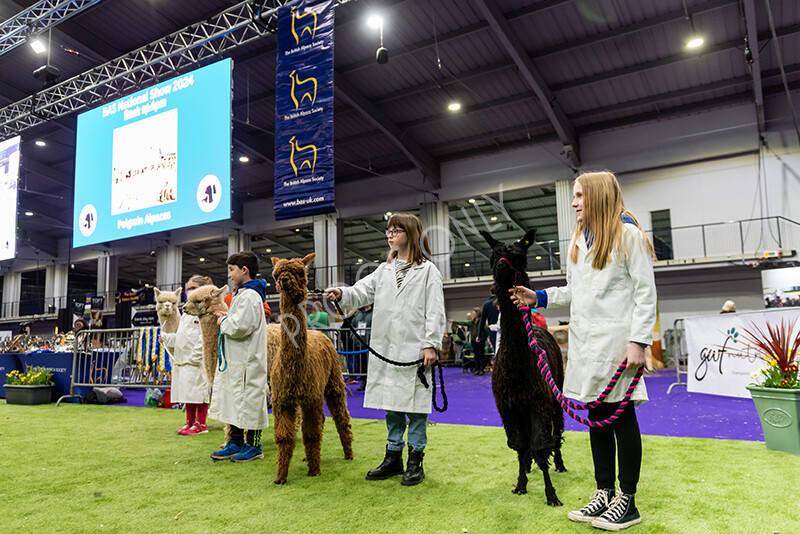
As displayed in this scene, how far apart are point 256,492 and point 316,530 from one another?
2.50ft

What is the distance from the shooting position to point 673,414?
17.7 ft

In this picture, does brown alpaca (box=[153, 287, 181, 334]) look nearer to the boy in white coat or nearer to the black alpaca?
the boy in white coat

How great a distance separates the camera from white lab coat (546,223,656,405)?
2.14 metres

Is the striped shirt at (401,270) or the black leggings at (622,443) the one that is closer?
the black leggings at (622,443)

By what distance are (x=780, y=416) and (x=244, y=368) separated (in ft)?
12.6

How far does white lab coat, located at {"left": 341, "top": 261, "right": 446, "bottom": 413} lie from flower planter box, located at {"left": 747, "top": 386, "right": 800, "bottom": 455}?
2.54 meters

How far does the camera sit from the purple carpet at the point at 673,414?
446 cm

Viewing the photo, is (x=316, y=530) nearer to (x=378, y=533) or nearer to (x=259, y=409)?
(x=378, y=533)

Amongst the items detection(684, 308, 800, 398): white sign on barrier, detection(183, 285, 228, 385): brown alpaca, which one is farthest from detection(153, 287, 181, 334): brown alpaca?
detection(684, 308, 800, 398): white sign on barrier

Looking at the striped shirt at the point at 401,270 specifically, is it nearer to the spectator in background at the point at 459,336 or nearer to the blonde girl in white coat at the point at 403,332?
the blonde girl in white coat at the point at 403,332

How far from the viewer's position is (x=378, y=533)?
219cm

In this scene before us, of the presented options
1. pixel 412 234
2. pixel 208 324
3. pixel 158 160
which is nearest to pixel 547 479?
pixel 412 234

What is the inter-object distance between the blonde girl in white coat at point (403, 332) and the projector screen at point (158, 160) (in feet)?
15.9

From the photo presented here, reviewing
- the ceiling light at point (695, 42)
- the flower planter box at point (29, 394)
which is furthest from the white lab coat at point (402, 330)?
the ceiling light at point (695, 42)
